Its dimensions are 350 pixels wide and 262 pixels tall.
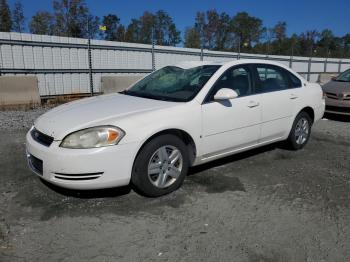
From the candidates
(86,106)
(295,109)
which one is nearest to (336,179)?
(295,109)

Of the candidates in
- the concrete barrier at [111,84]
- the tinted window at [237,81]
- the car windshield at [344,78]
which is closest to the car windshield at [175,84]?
the tinted window at [237,81]

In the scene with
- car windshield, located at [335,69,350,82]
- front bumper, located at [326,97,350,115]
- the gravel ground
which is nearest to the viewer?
the gravel ground

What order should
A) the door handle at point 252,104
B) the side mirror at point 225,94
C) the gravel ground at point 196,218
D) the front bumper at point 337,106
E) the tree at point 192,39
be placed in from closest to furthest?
the gravel ground at point 196,218 → the side mirror at point 225,94 → the door handle at point 252,104 → the front bumper at point 337,106 → the tree at point 192,39

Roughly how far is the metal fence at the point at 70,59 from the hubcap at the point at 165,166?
811cm

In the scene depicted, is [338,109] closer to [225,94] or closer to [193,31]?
[225,94]

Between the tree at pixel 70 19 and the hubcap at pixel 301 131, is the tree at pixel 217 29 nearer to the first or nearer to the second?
the tree at pixel 70 19

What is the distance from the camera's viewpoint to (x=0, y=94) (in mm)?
9047

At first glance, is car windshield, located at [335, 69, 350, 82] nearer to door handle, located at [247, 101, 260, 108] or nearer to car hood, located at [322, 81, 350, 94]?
car hood, located at [322, 81, 350, 94]

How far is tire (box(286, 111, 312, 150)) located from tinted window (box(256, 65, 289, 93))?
2.07 feet

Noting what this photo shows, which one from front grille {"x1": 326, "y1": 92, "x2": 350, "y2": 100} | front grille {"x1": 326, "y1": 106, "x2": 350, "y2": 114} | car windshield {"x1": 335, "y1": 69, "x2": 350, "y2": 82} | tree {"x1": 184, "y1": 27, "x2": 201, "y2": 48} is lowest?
front grille {"x1": 326, "y1": 106, "x2": 350, "y2": 114}

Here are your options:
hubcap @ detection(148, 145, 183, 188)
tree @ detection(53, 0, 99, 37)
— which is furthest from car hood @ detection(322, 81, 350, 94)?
tree @ detection(53, 0, 99, 37)

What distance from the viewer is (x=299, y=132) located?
5438 mm

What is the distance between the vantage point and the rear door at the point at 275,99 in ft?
15.3

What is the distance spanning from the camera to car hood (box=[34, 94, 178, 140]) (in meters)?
3.29
